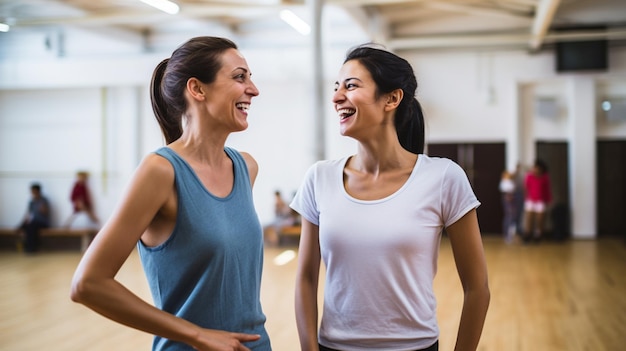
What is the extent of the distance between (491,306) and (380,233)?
539cm

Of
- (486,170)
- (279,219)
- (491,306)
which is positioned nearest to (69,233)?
(279,219)

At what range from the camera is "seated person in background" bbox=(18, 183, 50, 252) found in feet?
42.8

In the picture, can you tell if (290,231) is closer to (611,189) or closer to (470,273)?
(611,189)

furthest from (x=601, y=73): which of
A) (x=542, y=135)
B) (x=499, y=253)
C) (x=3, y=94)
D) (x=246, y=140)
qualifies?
(x=3, y=94)

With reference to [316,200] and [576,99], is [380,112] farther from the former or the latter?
[576,99]

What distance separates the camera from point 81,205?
13.6 metres

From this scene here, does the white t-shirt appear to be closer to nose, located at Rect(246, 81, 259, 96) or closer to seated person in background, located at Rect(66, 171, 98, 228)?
nose, located at Rect(246, 81, 259, 96)

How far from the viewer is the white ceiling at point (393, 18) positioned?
10.5m

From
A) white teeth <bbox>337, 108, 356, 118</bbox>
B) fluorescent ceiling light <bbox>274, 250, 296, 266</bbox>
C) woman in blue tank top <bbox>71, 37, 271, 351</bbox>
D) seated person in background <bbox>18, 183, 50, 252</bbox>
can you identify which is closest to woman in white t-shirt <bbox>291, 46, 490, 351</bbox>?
white teeth <bbox>337, 108, 356, 118</bbox>

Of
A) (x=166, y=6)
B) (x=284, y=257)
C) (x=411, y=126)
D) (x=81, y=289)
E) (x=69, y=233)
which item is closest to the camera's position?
(x=81, y=289)

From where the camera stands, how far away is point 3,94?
14352 mm

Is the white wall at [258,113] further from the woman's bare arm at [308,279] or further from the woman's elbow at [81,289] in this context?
the woman's elbow at [81,289]

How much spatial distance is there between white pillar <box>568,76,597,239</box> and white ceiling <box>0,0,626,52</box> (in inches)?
44.9

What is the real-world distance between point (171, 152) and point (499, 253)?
34.3 feet
